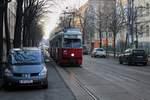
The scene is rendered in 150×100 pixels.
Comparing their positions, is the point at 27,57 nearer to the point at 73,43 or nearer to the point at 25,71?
the point at 25,71

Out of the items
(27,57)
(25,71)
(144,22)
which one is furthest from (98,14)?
(25,71)

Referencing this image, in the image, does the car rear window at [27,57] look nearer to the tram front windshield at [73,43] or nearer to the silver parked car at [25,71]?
the silver parked car at [25,71]

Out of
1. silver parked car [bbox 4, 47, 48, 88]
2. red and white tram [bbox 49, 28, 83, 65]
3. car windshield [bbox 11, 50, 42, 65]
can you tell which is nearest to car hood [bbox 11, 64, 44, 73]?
silver parked car [bbox 4, 47, 48, 88]

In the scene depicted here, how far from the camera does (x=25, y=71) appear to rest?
17875 millimetres

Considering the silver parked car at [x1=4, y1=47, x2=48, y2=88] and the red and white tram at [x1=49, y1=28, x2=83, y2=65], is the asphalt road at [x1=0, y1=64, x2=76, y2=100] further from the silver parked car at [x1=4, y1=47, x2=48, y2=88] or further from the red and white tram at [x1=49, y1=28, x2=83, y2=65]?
the red and white tram at [x1=49, y1=28, x2=83, y2=65]

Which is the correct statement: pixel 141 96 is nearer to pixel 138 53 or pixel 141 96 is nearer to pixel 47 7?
pixel 138 53

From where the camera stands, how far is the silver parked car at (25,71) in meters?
17.7

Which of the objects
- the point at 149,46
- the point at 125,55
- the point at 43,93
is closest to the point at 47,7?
the point at 125,55

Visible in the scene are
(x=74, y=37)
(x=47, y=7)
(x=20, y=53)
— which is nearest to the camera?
(x=20, y=53)

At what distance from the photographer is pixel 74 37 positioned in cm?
3791

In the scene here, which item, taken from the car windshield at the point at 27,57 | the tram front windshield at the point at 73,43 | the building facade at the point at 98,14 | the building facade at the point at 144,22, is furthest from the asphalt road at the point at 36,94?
the building facade at the point at 98,14

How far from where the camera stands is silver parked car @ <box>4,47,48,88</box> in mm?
17719

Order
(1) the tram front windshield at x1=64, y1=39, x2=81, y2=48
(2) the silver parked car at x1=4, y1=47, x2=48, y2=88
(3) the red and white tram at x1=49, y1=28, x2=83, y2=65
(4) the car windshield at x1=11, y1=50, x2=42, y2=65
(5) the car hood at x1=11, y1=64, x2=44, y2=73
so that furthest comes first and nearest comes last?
(1) the tram front windshield at x1=64, y1=39, x2=81, y2=48
(3) the red and white tram at x1=49, y1=28, x2=83, y2=65
(4) the car windshield at x1=11, y1=50, x2=42, y2=65
(5) the car hood at x1=11, y1=64, x2=44, y2=73
(2) the silver parked car at x1=4, y1=47, x2=48, y2=88

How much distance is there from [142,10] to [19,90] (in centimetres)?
5748
